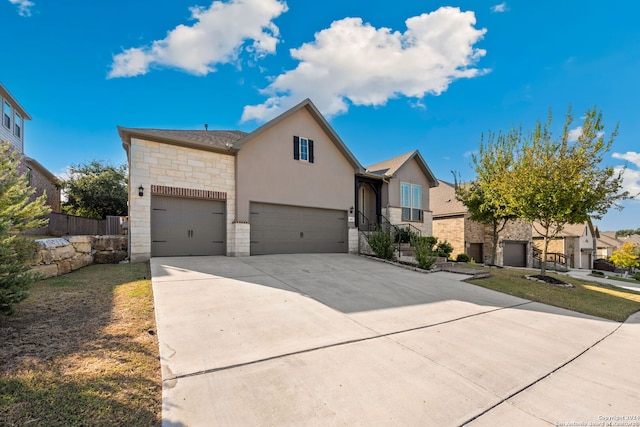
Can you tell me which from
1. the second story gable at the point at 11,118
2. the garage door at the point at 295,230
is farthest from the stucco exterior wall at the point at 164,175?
the second story gable at the point at 11,118

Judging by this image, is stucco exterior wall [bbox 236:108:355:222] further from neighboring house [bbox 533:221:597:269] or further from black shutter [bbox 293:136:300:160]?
neighboring house [bbox 533:221:597:269]

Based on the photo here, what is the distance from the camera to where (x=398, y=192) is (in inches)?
647

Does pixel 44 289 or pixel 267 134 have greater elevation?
pixel 267 134

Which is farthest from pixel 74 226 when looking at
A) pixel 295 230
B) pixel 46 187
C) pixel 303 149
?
pixel 303 149

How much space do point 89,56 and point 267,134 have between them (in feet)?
23.9

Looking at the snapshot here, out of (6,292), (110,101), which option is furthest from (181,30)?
(6,292)

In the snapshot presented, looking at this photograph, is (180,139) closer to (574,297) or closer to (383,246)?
(383,246)

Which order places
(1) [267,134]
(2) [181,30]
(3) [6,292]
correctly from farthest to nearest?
(1) [267,134] < (2) [181,30] < (3) [6,292]

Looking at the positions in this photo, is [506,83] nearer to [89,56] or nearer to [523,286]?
[523,286]

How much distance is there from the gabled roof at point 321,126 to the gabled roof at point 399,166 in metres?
2.38

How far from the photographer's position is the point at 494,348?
4.12 meters

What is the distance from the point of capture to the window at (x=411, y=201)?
16.8 m

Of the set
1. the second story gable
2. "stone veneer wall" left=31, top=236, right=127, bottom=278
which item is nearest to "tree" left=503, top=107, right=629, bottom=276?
"stone veneer wall" left=31, top=236, right=127, bottom=278

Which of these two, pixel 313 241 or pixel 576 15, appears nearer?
pixel 576 15
